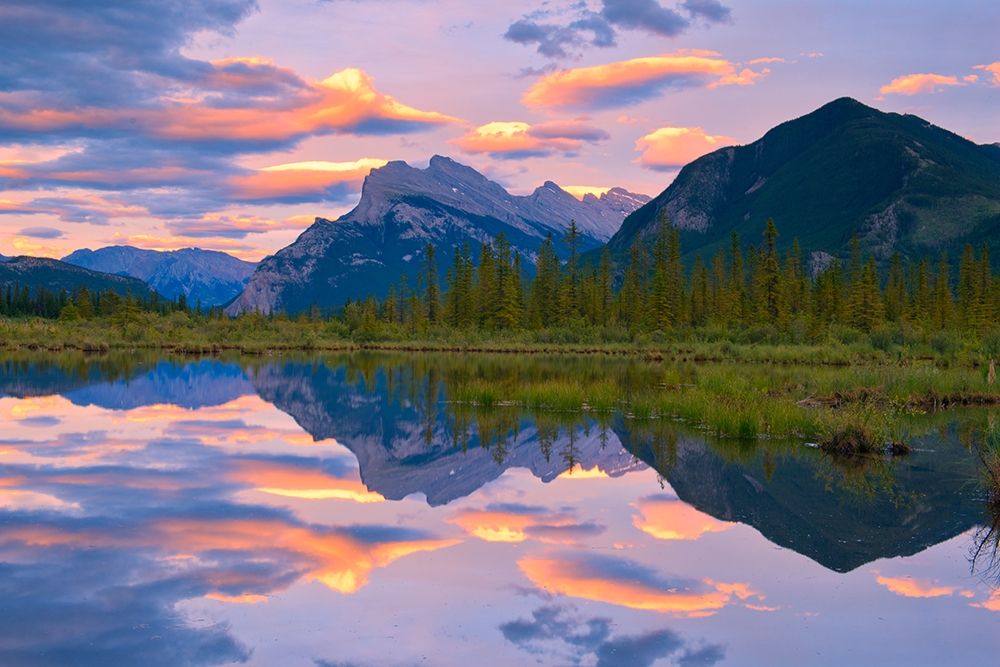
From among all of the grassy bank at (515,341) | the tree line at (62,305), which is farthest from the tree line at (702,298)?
the tree line at (62,305)

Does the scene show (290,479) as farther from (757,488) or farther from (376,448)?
(757,488)

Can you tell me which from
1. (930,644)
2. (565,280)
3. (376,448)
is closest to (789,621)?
(930,644)

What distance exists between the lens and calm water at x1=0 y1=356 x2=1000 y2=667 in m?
10.3

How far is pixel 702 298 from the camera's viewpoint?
114 meters

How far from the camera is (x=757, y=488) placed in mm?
19125

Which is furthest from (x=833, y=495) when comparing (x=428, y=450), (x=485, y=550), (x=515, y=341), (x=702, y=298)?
(x=702, y=298)

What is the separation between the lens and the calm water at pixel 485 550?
404 inches

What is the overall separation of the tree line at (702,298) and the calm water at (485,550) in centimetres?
7599

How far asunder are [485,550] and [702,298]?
10290 cm

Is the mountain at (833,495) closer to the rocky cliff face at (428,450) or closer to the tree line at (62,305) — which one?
the rocky cliff face at (428,450)

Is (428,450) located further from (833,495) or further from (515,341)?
(515,341)

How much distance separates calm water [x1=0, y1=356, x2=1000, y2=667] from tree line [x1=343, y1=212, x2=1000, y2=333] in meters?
76.0

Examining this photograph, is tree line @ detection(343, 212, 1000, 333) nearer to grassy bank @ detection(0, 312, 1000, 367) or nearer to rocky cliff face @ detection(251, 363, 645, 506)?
grassy bank @ detection(0, 312, 1000, 367)

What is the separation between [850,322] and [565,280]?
37.5m
